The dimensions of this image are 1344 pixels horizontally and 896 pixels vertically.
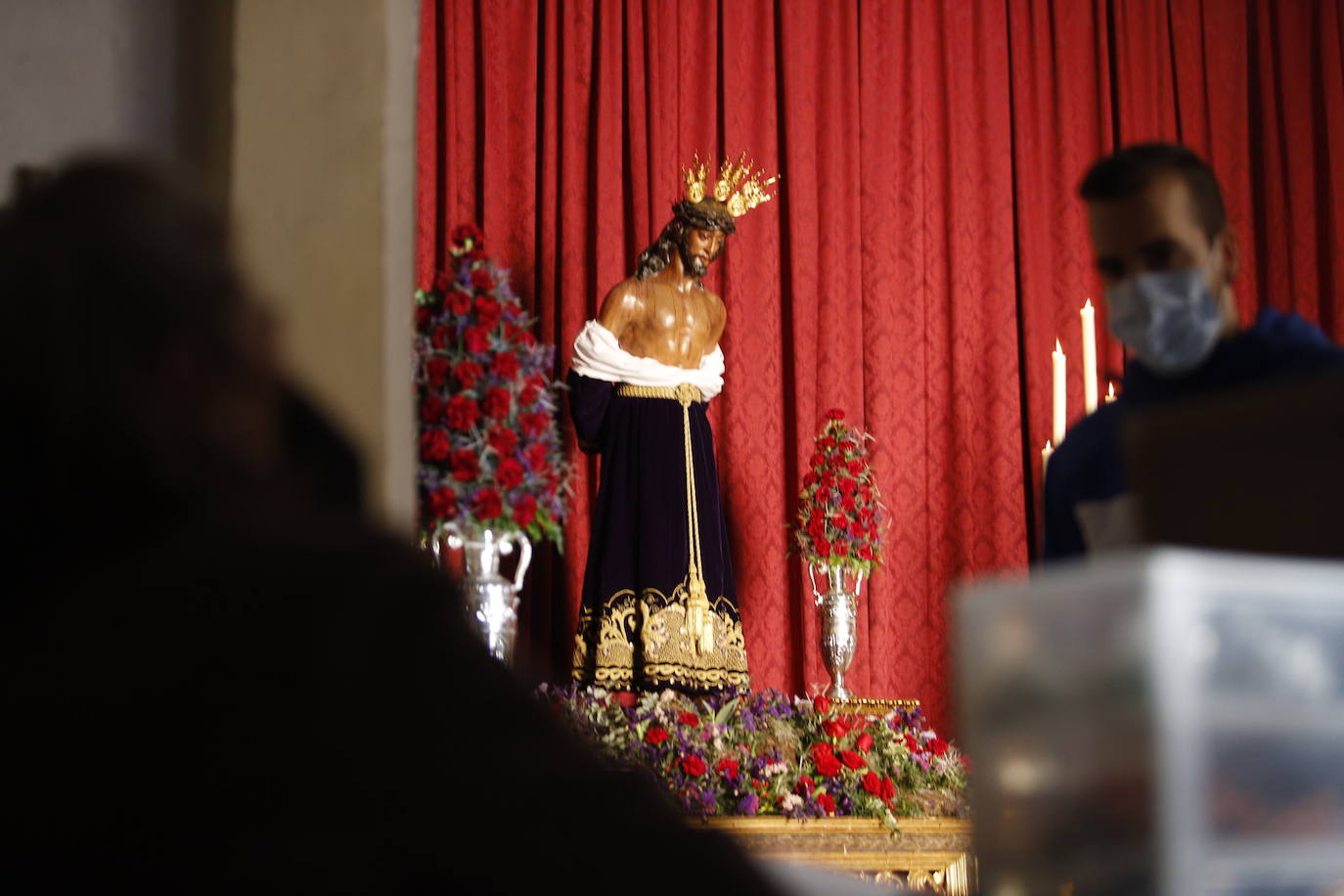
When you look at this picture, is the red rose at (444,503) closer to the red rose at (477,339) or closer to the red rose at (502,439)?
the red rose at (502,439)

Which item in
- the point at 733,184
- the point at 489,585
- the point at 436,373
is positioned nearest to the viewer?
the point at 489,585

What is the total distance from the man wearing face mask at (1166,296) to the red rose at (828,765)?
194cm

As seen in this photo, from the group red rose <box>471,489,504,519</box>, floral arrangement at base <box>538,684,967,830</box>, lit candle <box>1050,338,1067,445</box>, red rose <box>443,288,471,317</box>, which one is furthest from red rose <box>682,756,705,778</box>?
lit candle <box>1050,338,1067,445</box>

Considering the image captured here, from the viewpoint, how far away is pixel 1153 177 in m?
1.97

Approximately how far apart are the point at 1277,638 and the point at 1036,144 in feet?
19.5

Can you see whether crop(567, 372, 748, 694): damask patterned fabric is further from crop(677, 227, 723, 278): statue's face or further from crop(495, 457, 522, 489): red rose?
crop(495, 457, 522, 489): red rose

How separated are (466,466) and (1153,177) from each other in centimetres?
225

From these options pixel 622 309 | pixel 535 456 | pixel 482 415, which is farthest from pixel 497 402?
pixel 622 309

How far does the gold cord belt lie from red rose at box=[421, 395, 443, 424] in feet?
4.43

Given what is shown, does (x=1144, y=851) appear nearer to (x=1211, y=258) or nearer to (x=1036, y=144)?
(x=1211, y=258)

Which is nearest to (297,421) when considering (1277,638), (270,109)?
(1277,638)

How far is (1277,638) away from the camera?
3.29 ft

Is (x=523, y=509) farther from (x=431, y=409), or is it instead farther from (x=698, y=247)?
(x=698, y=247)

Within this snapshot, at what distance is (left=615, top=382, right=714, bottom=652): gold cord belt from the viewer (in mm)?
4977
